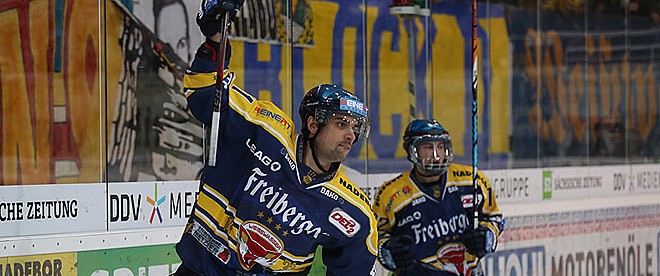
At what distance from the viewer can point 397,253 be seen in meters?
5.37

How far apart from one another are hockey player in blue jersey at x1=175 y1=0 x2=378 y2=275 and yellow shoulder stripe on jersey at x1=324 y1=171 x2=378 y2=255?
0.07 ft

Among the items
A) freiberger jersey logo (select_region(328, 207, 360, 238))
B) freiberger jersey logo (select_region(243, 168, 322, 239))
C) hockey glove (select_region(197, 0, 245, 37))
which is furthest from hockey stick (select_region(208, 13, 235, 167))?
freiberger jersey logo (select_region(328, 207, 360, 238))

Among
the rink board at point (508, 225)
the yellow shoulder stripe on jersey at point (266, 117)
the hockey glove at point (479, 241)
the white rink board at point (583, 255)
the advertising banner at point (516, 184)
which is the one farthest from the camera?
the white rink board at point (583, 255)

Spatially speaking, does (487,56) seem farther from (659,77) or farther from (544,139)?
(659,77)

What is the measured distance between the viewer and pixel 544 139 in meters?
8.04

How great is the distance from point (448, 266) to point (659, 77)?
14.0ft

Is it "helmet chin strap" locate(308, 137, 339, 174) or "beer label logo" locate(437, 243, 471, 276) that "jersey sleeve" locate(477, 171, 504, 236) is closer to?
"beer label logo" locate(437, 243, 471, 276)

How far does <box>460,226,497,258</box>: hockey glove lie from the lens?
5477 mm

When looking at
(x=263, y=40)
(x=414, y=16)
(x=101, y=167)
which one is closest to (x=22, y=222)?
(x=101, y=167)

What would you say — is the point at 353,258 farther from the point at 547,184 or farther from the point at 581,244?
the point at 581,244

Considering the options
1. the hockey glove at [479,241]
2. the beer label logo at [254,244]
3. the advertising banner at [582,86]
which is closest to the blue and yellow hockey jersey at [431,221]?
the hockey glove at [479,241]

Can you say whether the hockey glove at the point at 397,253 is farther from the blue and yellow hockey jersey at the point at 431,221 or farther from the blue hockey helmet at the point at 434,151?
the blue hockey helmet at the point at 434,151

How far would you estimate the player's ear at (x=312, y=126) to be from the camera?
3984 mm

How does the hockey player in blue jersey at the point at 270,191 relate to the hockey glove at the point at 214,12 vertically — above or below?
below
